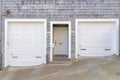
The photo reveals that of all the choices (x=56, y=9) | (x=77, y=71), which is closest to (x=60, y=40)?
(x=56, y=9)

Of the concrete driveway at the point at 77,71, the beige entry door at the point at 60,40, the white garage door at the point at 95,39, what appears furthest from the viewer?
the beige entry door at the point at 60,40

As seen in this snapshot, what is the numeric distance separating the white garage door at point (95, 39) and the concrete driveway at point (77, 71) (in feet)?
2.19

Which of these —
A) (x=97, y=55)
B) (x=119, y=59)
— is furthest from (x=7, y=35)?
(x=119, y=59)

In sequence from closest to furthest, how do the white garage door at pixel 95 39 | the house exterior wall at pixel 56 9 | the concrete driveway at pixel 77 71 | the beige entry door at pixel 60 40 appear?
the concrete driveway at pixel 77 71 < the house exterior wall at pixel 56 9 < the white garage door at pixel 95 39 < the beige entry door at pixel 60 40

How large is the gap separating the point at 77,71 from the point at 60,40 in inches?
159

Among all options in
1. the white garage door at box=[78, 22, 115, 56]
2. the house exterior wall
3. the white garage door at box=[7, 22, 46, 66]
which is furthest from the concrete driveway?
the house exterior wall

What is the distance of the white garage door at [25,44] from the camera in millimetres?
14078

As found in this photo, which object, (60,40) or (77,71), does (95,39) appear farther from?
(77,71)

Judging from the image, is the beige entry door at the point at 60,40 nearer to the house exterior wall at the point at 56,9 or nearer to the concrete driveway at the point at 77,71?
the house exterior wall at the point at 56,9

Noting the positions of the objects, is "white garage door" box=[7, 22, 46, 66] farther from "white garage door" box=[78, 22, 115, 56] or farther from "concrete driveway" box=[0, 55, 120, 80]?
"white garage door" box=[78, 22, 115, 56]

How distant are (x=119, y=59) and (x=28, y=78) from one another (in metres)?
4.97

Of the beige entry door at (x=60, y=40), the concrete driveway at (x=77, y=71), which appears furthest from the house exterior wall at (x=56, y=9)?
the concrete driveway at (x=77, y=71)

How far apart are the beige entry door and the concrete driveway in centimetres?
160

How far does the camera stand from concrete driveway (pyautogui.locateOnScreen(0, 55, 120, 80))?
10.2 m
